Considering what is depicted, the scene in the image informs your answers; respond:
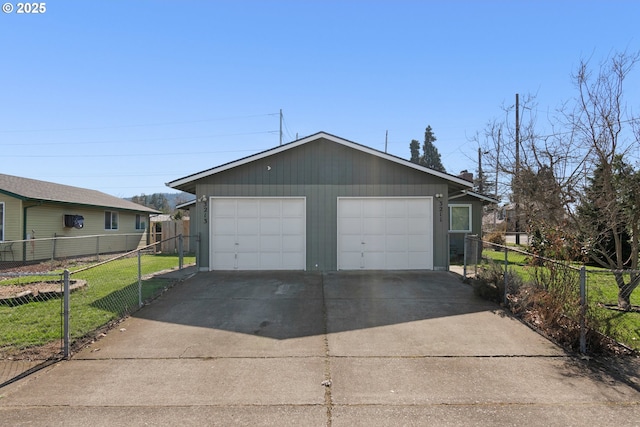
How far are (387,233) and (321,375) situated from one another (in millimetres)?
7191

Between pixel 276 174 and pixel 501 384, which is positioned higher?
pixel 276 174

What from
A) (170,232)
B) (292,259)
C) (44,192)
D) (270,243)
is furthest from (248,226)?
(170,232)

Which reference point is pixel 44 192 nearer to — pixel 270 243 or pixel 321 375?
pixel 270 243

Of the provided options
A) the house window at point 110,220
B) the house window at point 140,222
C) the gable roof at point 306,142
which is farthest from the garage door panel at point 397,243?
the house window at point 140,222

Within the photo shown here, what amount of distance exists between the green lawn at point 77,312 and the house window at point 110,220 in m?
12.4

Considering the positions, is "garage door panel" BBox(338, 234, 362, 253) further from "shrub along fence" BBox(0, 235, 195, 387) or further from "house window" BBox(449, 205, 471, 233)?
"house window" BBox(449, 205, 471, 233)

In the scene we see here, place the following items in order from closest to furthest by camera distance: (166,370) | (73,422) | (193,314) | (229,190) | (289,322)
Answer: (73,422) < (166,370) < (289,322) < (193,314) < (229,190)

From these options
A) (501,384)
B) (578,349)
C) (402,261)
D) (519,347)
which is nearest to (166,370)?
(501,384)

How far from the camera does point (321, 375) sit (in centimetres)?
416

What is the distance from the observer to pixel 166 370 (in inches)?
170

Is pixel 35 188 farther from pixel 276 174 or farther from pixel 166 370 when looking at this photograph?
pixel 166 370

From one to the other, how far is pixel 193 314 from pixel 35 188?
15.0m

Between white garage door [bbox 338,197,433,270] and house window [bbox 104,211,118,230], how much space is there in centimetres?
1557

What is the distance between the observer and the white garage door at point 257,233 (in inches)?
430
